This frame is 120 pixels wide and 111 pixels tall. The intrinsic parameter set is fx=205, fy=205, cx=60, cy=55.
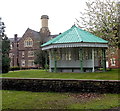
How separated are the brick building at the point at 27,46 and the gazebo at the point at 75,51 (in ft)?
111

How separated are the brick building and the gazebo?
33777 millimetres

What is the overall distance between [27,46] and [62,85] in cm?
4521

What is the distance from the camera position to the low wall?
42.3 feet

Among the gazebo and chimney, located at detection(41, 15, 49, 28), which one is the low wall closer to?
the gazebo

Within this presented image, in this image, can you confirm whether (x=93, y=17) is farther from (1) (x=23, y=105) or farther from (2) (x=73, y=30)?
(1) (x=23, y=105)

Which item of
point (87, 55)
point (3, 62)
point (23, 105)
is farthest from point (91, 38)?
A: point (3, 62)

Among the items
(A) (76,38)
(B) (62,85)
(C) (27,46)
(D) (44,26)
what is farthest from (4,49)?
(B) (62,85)

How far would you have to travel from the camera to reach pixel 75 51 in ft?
71.8

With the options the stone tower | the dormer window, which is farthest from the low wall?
the stone tower

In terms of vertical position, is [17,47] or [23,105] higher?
[17,47]

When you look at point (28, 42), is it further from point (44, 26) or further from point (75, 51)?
point (75, 51)

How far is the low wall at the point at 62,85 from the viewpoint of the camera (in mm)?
12898

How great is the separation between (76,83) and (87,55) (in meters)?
8.87

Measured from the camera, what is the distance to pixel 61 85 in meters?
13.9
